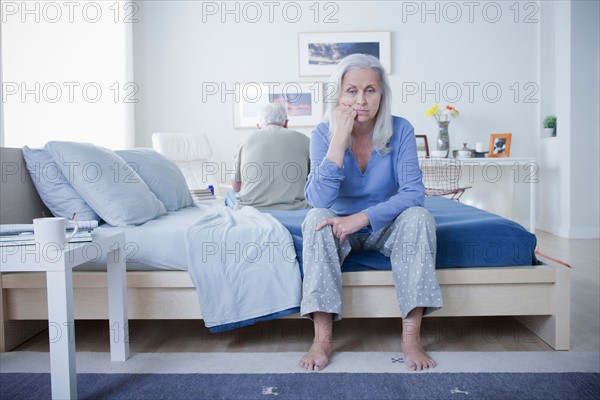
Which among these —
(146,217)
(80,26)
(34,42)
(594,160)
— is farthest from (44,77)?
(594,160)

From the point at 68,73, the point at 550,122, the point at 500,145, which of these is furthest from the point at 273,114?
the point at 550,122

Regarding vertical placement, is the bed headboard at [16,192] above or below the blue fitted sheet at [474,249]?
above

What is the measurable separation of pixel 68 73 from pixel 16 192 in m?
2.29

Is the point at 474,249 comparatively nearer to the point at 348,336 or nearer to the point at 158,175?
the point at 348,336

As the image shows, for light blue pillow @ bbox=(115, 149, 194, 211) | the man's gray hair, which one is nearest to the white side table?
light blue pillow @ bbox=(115, 149, 194, 211)

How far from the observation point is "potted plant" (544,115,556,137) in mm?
4766

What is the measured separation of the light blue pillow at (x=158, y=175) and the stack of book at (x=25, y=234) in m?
0.79

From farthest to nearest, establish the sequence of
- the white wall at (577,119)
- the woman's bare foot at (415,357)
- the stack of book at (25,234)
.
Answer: the white wall at (577,119) → the woman's bare foot at (415,357) → the stack of book at (25,234)

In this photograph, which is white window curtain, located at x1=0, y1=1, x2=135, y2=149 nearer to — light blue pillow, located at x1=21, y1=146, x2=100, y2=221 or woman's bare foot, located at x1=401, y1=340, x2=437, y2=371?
light blue pillow, located at x1=21, y1=146, x2=100, y2=221

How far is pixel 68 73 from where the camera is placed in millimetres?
3965

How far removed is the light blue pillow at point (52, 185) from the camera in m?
2.01

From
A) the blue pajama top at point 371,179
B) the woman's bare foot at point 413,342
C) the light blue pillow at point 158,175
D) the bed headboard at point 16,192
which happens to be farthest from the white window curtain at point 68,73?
the woman's bare foot at point 413,342

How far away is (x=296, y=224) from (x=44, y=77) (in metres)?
2.61

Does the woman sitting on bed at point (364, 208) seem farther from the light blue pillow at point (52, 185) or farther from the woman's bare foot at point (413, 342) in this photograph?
the light blue pillow at point (52, 185)
